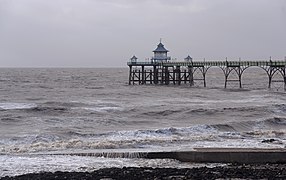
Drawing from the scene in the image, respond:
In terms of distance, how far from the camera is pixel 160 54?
72.6m

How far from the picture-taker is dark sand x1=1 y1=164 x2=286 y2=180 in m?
12.8

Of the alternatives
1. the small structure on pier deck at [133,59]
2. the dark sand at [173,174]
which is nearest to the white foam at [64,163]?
the dark sand at [173,174]

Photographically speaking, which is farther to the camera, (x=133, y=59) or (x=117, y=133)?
(x=133, y=59)

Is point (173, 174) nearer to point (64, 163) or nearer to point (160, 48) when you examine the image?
point (64, 163)

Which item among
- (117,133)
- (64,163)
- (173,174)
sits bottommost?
(117,133)

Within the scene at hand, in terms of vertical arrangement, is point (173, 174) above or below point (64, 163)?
above

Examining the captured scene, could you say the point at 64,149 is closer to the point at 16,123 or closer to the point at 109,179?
the point at 109,179

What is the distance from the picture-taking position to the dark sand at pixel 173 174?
1284 centimetres

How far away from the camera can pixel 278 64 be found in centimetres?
5372

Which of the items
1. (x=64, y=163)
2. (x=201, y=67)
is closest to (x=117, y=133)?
(x=64, y=163)

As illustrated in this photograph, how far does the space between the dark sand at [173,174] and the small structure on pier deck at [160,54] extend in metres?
57.7

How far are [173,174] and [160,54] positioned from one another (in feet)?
196

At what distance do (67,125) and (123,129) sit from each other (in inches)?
→ 128

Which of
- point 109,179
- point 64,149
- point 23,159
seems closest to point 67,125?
point 64,149
